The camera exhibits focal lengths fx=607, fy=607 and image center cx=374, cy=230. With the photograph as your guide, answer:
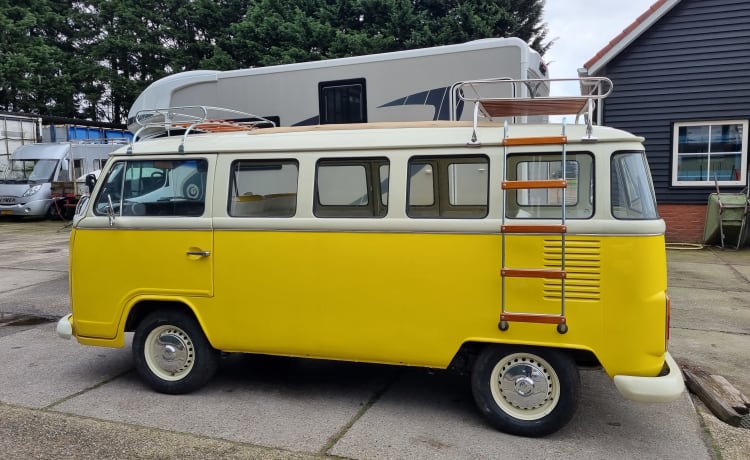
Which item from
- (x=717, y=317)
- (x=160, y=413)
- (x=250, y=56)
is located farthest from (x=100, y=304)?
(x=250, y=56)

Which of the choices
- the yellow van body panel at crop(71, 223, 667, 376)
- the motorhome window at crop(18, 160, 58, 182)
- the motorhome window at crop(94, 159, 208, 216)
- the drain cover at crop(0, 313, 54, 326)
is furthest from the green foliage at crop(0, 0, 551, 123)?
the yellow van body panel at crop(71, 223, 667, 376)

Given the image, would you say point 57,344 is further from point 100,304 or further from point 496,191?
point 496,191

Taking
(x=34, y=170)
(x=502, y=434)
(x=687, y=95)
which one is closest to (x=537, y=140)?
(x=502, y=434)

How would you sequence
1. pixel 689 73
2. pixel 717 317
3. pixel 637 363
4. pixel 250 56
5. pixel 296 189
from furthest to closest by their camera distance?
pixel 250 56, pixel 689 73, pixel 717 317, pixel 296 189, pixel 637 363

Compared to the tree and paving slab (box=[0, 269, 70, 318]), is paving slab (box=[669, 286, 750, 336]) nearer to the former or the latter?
paving slab (box=[0, 269, 70, 318])

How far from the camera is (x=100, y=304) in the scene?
5148 mm

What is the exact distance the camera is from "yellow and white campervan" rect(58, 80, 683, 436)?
160 inches

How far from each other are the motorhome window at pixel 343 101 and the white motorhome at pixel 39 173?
1478cm

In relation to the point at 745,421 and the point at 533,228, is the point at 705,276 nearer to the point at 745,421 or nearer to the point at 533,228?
the point at 745,421

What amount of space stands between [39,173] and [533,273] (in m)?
21.3

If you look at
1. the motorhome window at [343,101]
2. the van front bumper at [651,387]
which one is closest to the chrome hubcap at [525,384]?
the van front bumper at [651,387]

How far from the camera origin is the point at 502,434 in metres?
4.30

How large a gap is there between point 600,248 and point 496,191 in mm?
785

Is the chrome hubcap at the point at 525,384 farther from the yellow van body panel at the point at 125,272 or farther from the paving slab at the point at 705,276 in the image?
the paving slab at the point at 705,276
